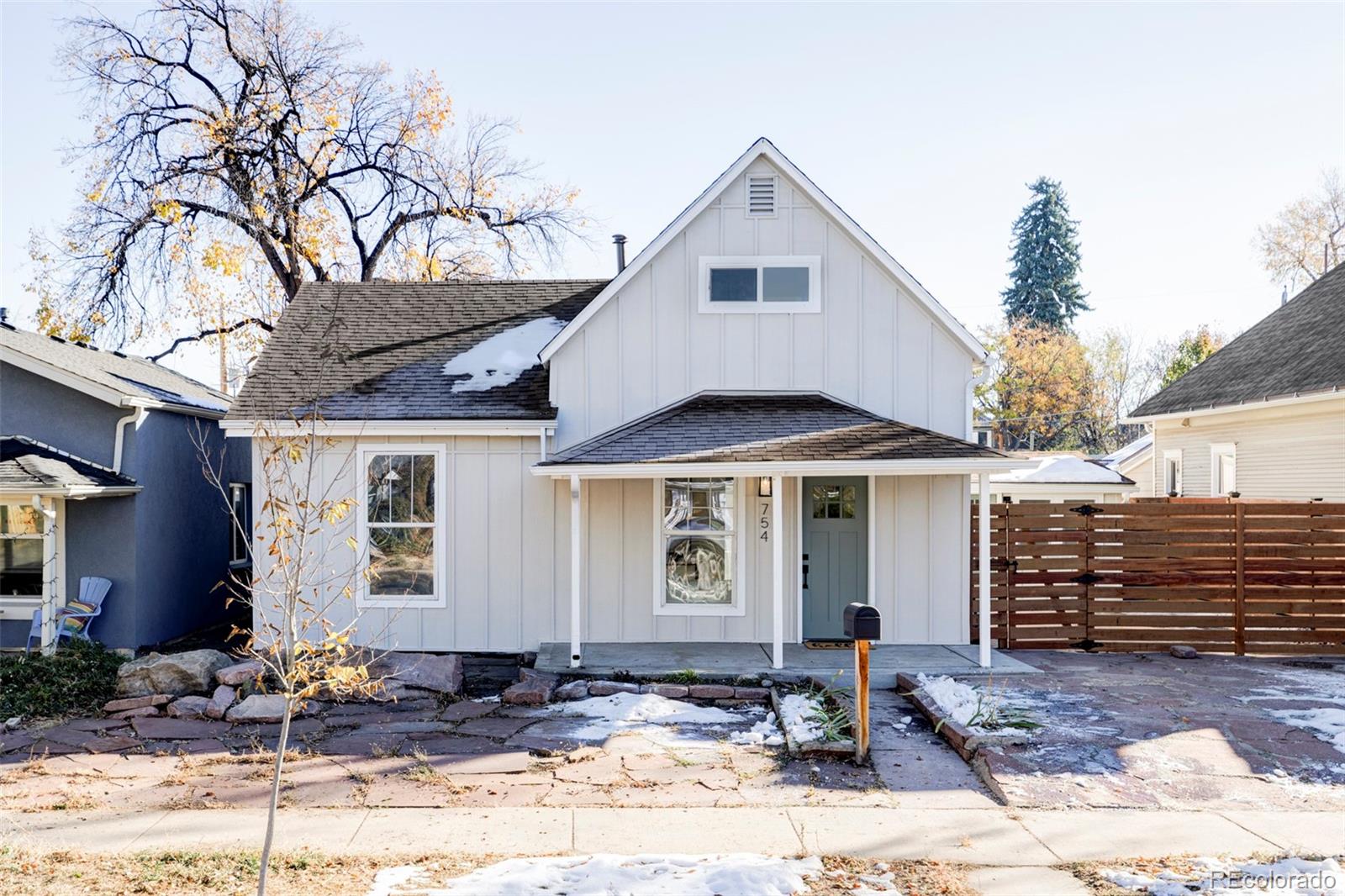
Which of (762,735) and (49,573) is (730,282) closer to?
(762,735)

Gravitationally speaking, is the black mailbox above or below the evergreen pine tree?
below

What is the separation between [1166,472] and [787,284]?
13392 mm

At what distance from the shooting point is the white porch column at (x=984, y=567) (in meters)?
10.2

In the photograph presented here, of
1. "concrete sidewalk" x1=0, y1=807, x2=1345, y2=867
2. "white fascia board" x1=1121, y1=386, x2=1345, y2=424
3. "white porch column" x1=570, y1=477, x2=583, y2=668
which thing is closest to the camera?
"concrete sidewalk" x1=0, y1=807, x2=1345, y2=867

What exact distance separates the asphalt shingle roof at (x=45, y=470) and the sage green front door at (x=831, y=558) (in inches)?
338

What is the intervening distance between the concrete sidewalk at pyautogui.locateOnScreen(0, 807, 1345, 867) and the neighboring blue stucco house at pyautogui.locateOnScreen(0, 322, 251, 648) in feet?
20.7

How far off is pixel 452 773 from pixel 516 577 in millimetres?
4326

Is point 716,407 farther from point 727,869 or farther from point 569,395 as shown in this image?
point 727,869

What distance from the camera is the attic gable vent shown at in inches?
452

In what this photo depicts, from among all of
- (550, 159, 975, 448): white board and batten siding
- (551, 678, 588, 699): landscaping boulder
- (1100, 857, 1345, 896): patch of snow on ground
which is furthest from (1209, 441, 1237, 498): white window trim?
(1100, 857, 1345, 896): patch of snow on ground

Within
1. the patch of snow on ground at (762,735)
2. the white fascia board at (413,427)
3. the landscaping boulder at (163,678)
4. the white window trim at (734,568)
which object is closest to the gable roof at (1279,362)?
the white window trim at (734,568)

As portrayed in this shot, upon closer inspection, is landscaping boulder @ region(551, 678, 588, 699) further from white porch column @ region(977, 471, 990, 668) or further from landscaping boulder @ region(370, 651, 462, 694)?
white porch column @ region(977, 471, 990, 668)

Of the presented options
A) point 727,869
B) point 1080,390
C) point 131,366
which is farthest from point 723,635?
point 1080,390

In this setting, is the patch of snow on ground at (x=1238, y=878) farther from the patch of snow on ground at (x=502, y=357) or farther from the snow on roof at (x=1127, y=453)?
the snow on roof at (x=1127, y=453)
